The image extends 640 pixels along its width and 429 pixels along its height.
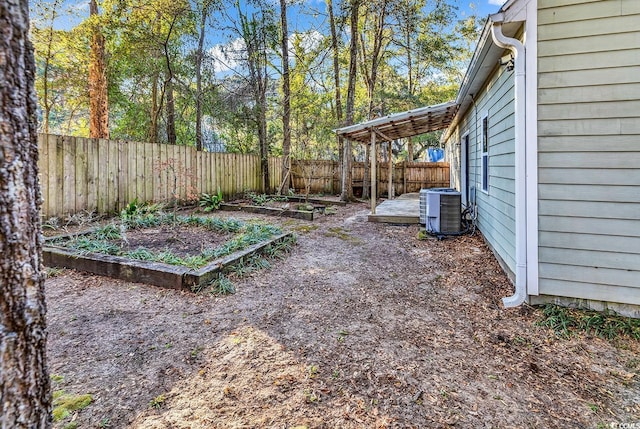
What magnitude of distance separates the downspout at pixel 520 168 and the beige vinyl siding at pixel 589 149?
0.14m

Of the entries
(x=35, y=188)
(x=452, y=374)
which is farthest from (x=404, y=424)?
(x=35, y=188)

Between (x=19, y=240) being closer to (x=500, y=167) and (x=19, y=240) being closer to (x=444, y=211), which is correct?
(x=500, y=167)

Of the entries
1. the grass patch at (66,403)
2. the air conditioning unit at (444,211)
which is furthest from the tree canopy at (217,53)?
the grass patch at (66,403)

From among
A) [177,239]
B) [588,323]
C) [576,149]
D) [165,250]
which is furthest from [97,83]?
[588,323]

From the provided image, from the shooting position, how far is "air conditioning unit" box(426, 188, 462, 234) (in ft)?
19.5

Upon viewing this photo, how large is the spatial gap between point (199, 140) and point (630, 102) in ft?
34.8

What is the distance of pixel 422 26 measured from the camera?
37.4 ft

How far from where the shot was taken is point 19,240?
0.99 metres

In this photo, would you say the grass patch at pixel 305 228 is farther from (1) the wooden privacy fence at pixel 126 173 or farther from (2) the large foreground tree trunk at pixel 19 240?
(2) the large foreground tree trunk at pixel 19 240

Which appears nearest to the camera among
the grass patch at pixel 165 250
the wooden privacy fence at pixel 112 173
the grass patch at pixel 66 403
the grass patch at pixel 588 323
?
the grass patch at pixel 66 403

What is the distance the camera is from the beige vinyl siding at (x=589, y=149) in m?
2.79

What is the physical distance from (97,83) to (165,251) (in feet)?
23.8

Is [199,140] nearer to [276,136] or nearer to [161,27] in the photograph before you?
[161,27]

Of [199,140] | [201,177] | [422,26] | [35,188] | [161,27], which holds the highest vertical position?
[422,26]
